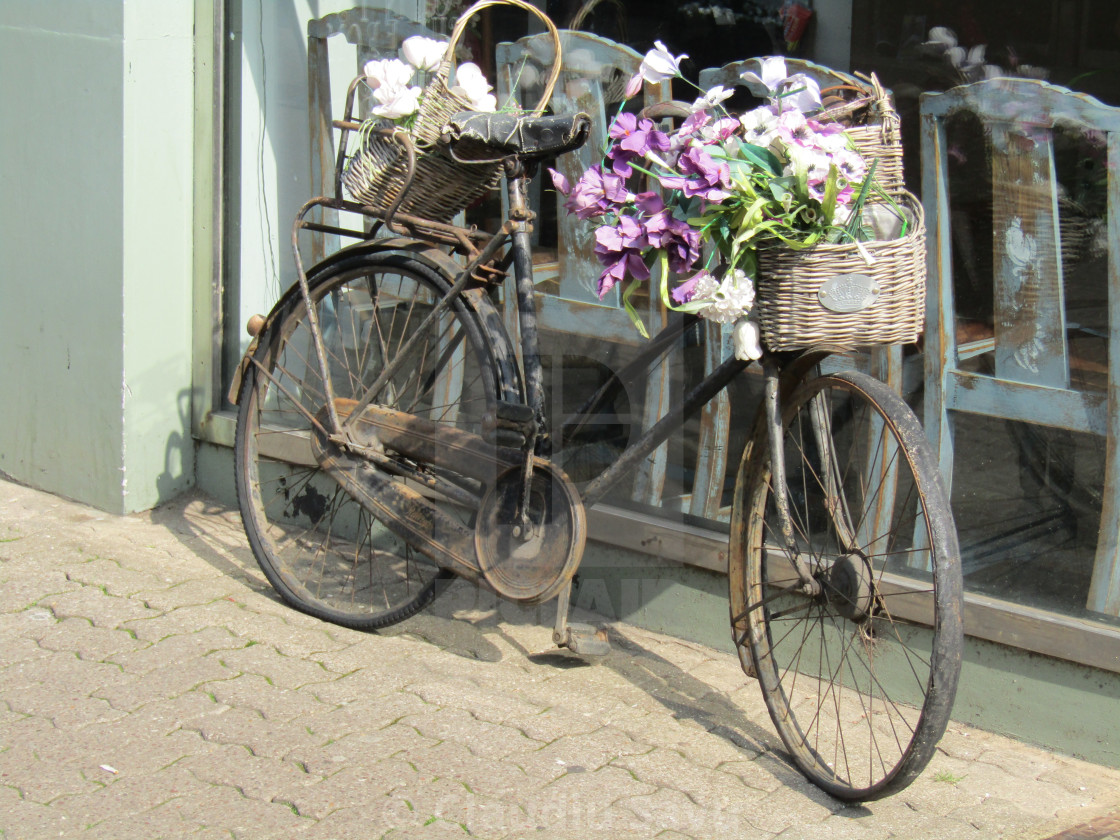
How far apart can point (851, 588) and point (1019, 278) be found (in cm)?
112

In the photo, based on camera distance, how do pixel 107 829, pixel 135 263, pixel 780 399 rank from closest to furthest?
1. pixel 107 829
2. pixel 780 399
3. pixel 135 263

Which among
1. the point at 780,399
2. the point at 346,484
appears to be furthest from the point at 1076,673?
the point at 346,484

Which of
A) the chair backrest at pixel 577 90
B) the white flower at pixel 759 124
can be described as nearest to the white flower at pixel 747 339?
the white flower at pixel 759 124

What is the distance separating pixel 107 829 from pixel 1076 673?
249 cm

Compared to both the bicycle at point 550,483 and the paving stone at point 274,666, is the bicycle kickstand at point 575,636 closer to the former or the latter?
the bicycle at point 550,483

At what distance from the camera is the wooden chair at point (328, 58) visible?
4.83 metres

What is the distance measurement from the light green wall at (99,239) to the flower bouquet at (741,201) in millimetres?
2551

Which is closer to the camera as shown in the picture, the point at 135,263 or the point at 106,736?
the point at 106,736

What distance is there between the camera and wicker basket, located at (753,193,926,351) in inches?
108

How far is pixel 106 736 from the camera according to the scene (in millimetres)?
3342

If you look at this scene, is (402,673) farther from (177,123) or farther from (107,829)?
(177,123)

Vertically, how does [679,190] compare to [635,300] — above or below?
above

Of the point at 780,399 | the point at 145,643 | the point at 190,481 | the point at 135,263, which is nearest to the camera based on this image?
the point at 780,399

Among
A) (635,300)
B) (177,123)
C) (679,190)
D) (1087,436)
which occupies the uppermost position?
(177,123)
